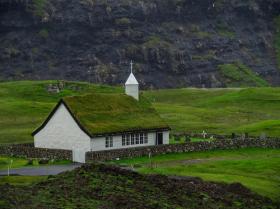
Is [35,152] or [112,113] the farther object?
[112,113]

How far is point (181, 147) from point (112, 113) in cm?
861

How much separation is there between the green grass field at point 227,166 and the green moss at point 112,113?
5.33m

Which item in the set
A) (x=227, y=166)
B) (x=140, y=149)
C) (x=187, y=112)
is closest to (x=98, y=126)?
(x=140, y=149)

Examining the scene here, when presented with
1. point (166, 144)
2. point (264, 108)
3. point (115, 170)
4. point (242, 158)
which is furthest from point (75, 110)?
point (264, 108)

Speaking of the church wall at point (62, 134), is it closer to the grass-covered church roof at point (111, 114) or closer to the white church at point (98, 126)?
the white church at point (98, 126)

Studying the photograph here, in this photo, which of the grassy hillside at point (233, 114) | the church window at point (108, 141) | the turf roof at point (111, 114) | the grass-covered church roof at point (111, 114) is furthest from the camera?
the grassy hillside at point (233, 114)

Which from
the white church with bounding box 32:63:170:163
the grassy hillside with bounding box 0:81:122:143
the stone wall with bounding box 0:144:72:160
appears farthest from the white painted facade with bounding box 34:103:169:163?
the grassy hillside with bounding box 0:81:122:143

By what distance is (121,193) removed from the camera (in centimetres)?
5197

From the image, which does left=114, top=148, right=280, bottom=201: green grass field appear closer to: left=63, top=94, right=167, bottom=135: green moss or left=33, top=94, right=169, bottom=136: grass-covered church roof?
left=33, top=94, right=169, bottom=136: grass-covered church roof

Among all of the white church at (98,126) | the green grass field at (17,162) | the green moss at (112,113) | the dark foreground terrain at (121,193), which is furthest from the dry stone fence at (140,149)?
the dark foreground terrain at (121,193)

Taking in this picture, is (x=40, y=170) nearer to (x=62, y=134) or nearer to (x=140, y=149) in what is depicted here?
(x=62, y=134)

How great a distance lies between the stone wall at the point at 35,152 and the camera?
256 feet

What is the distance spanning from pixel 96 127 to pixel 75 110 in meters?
3.06

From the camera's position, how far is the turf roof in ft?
266
